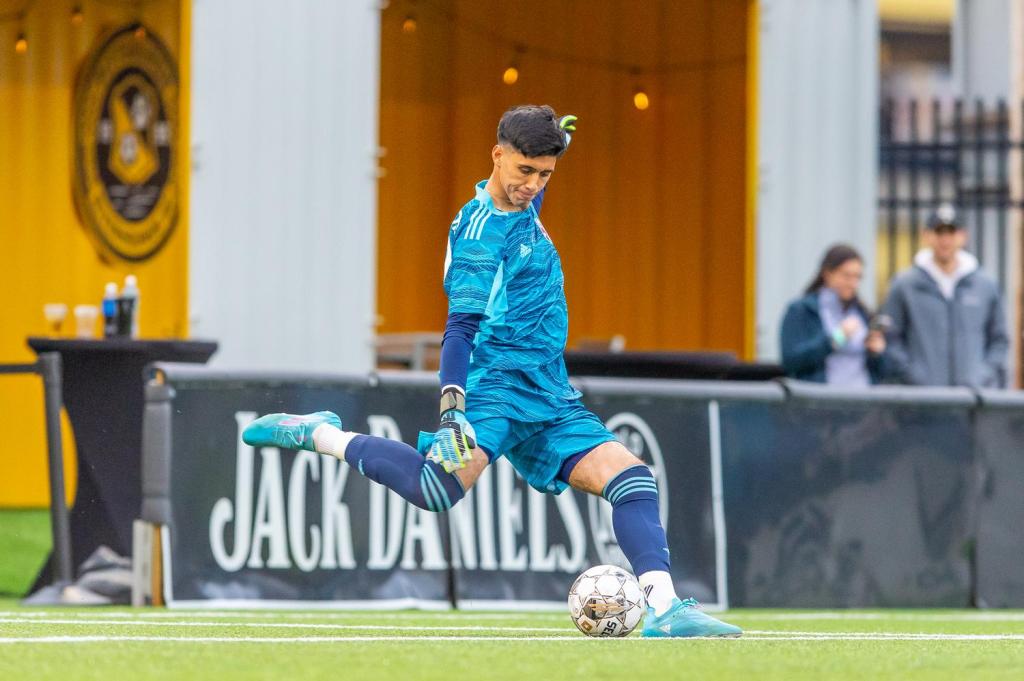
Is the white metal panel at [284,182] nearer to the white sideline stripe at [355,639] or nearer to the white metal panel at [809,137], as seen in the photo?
the white metal panel at [809,137]

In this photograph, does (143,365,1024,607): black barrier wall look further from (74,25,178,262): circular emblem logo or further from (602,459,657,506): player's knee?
(74,25,178,262): circular emblem logo

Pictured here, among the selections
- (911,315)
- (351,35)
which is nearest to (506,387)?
(911,315)

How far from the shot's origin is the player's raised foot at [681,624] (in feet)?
22.0

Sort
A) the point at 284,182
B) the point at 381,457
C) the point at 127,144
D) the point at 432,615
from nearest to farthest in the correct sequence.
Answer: the point at 381,457
the point at 432,615
the point at 284,182
the point at 127,144

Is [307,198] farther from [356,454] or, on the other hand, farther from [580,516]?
[356,454]

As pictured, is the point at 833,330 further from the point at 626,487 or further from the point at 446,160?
the point at 446,160

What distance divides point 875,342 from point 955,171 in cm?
475

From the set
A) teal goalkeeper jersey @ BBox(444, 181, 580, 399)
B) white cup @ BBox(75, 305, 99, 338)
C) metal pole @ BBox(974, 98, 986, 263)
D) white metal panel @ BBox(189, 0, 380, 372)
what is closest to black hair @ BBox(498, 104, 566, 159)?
teal goalkeeper jersey @ BBox(444, 181, 580, 399)

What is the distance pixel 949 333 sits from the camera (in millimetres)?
12148

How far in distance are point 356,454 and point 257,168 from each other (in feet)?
20.6

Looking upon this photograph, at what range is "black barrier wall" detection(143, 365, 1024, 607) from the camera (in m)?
9.88

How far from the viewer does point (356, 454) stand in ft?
22.9

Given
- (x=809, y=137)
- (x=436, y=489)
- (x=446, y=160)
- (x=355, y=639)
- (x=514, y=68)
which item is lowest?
(x=355, y=639)

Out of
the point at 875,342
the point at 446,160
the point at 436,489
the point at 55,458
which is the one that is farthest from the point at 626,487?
the point at 446,160
